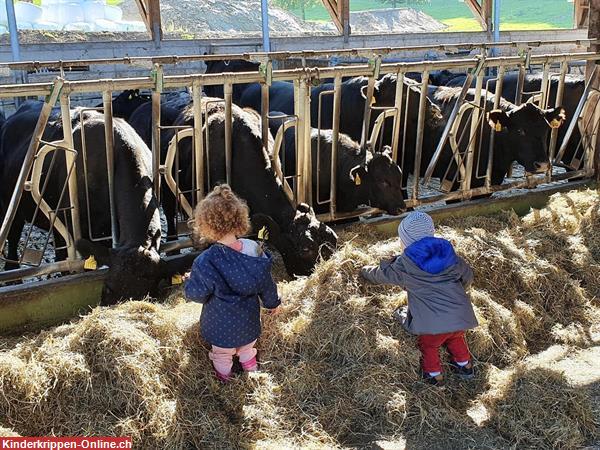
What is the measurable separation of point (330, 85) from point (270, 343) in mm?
7391

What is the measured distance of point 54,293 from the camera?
5637mm

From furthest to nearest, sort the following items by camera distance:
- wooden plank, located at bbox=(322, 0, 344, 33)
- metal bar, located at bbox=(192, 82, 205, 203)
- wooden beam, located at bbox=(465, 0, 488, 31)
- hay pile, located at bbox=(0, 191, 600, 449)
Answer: wooden beam, located at bbox=(465, 0, 488, 31), wooden plank, located at bbox=(322, 0, 344, 33), metal bar, located at bbox=(192, 82, 205, 203), hay pile, located at bbox=(0, 191, 600, 449)

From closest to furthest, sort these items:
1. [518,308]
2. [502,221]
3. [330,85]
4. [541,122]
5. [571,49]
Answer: [518,308]
[502,221]
[541,122]
[330,85]
[571,49]

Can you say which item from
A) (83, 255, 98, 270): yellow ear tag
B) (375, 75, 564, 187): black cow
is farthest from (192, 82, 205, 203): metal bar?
(375, 75, 564, 187): black cow

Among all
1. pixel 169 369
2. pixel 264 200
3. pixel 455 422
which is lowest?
pixel 455 422

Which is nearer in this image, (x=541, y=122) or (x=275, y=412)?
(x=275, y=412)

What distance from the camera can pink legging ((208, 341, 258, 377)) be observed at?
14.4 ft

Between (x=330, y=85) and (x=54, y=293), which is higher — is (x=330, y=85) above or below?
above

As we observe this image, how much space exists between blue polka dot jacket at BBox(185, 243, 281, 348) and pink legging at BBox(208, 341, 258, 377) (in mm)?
55

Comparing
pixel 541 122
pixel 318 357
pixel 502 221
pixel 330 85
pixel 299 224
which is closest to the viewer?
pixel 318 357

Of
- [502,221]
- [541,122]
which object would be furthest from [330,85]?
[502,221]

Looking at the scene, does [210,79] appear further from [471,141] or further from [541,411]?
[541,411]

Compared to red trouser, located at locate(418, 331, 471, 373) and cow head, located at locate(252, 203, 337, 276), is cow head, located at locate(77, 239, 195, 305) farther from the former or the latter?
red trouser, located at locate(418, 331, 471, 373)

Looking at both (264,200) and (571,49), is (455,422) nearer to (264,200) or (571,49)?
(264,200)
